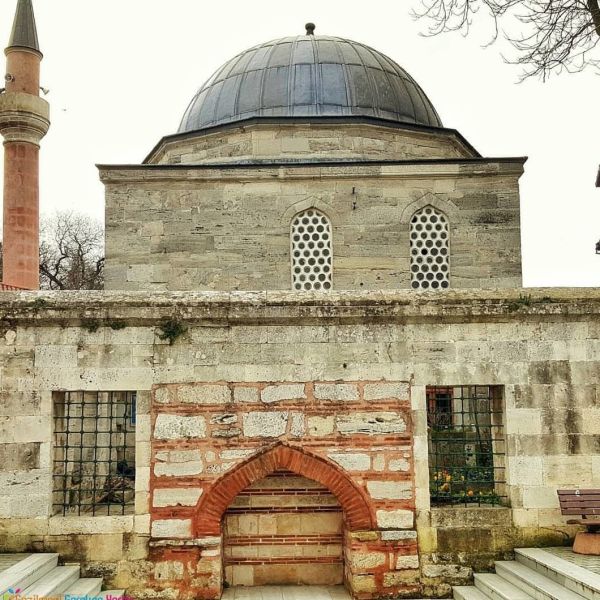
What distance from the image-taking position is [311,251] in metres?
12.9

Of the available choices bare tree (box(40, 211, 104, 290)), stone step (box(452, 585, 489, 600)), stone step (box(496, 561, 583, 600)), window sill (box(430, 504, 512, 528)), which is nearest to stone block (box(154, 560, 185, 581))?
window sill (box(430, 504, 512, 528))

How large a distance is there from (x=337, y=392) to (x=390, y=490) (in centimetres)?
104

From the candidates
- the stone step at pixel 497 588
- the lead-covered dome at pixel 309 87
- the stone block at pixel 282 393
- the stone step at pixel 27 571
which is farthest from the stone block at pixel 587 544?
the lead-covered dome at pixel 309 87

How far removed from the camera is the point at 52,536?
21.1ft

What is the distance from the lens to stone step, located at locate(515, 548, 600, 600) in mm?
5188

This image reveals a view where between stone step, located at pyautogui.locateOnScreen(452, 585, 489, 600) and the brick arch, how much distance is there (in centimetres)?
96

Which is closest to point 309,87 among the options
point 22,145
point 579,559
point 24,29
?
point 24,29

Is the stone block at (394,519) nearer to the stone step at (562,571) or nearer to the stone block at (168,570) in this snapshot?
the stone step at (562,571)

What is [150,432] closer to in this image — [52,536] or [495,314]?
[52,536]

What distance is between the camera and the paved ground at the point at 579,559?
5.72 meters

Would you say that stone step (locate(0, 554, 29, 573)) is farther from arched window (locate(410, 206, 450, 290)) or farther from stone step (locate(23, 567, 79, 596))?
arched window (locate(410, 206, 450, 290))

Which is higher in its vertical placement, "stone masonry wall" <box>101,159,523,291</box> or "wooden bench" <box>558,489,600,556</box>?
"stone masonry wall" <box>101,159,523,291</box>

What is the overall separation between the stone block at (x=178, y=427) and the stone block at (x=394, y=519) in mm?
1841

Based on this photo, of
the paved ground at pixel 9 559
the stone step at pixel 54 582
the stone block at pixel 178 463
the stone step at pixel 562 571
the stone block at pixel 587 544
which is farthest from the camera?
the stone block at pixel 178 463
